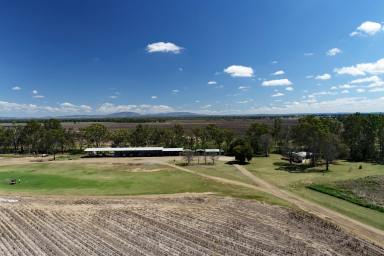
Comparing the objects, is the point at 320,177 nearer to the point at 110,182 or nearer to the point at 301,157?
the point at 301,157

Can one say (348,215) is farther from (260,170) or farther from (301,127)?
(301,127)

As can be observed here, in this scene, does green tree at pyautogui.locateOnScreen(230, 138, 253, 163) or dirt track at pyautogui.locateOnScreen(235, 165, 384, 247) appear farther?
green tree at pyautogui.locateOnScreen(230, 138, 253, 163)

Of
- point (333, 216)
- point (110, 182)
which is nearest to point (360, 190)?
point (333, 216)

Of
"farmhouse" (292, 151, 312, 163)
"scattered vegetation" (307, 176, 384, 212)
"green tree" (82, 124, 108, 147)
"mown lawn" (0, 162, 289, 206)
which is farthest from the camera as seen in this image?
"green tree" (82, 124, 108, 147)

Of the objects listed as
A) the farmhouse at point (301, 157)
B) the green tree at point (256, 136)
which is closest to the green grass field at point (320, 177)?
the farmhouse at point (301, 157)

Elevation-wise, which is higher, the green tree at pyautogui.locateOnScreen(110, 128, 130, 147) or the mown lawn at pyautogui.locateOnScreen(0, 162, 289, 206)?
the green tree at pyautogui.locateOnScreen(110, 128, 130, 147)

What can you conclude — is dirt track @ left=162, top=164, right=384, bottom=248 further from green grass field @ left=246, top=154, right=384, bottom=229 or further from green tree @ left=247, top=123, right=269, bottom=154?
green tree @ left=247, top=123, right=269, bottom=154

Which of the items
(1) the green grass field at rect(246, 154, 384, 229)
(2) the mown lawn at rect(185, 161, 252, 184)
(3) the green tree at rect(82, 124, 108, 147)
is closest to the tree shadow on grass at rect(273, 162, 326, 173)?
(1) the green grass field at rect(246, 154, 384, 229)

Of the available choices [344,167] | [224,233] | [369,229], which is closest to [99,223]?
[224,233]
